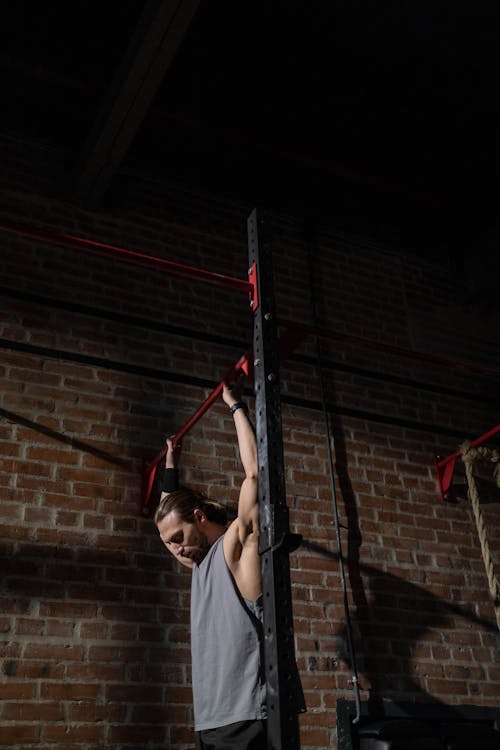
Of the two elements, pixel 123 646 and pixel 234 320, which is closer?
pixel 123 646

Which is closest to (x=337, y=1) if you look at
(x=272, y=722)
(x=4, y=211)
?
(x=4, y=211)

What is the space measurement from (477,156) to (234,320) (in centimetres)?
188

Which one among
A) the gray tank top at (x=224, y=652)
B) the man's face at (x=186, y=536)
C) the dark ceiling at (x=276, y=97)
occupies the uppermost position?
the dark ceiling at (x=276, y=97)

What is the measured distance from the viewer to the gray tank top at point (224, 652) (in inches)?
90.9

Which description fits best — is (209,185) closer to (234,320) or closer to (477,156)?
(234,320)

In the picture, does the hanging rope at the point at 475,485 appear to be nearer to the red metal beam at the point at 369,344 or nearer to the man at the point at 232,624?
the red metal beam at the point at 369,344

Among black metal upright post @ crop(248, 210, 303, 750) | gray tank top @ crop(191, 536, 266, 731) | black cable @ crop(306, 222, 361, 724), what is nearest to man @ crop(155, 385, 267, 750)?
gray tank top @ crop(191, 536, 266, 731)

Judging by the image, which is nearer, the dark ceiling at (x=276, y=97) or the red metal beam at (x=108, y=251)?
the red metal beam at (x=108, y=251)

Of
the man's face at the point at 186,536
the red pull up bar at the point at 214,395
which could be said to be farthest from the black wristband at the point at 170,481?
the man's face at the point at 186,536

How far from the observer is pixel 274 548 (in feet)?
6.70

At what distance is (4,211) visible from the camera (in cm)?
401

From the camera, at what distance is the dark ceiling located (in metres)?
3.89

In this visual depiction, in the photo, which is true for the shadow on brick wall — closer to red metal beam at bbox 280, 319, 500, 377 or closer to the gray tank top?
red metal beam at bbox 280, 319, 500, 377

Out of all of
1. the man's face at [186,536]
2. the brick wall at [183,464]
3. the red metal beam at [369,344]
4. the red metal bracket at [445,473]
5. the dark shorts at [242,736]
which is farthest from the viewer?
the red metal bracket at [445,473]
